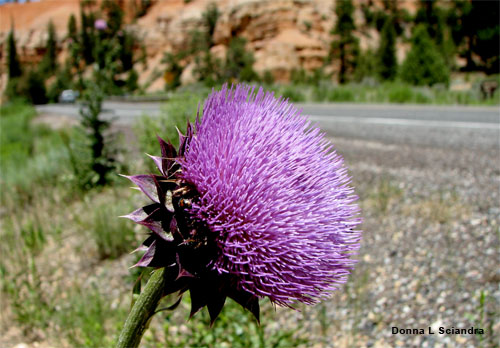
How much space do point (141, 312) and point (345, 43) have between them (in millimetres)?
40611

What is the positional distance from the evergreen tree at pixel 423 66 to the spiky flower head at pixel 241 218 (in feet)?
90.8

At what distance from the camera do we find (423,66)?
2623 cm

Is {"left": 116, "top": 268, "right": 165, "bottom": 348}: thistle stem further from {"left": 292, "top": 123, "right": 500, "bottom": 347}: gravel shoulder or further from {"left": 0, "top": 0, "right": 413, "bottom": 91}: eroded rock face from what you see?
{"left": 0, "top": 0, "right": 413, "bottom": 91}: eroded rock face

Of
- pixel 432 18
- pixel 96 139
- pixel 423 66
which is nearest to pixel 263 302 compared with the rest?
pixel 96 139

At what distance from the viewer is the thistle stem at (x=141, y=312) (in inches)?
50.2

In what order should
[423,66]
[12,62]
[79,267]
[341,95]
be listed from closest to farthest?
[79,267] → [341,95] → [423,66] → [12,62]

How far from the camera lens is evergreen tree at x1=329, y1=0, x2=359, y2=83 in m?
36.9

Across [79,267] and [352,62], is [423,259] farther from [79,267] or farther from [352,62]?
[352,62]

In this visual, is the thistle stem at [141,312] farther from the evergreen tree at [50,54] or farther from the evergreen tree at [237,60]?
the evergreen tree at [50,54]

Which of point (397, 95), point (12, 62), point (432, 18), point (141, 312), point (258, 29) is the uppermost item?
point (432, 18)

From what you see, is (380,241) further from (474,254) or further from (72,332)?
(72,332)

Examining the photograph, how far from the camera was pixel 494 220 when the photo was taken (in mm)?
3783

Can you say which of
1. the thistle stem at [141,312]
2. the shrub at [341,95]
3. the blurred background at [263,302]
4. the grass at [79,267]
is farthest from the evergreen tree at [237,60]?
the thistle stem at [141,312]

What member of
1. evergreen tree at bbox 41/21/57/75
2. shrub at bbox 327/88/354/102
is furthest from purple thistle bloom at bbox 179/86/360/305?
evergreen tree at bbox 41/21/57/75
